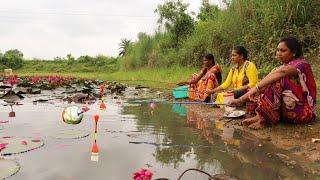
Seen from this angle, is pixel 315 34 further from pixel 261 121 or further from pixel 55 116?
pixel 55 116

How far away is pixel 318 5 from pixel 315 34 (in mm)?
848

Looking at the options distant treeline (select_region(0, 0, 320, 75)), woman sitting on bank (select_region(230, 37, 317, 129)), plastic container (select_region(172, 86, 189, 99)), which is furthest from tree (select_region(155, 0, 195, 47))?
woman sitting on bank (select_region(230, 37, 317, 129))

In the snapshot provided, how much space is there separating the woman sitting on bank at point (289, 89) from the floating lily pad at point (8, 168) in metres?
2.63

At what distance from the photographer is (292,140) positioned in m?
4.62

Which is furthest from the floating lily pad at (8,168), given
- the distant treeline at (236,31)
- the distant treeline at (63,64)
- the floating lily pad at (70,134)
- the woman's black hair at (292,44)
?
the distant treeline at (63,64)

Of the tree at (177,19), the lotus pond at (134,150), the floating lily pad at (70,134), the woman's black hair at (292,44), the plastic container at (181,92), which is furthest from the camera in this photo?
the tree at (177,19)

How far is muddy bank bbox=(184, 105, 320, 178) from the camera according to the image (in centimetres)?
380

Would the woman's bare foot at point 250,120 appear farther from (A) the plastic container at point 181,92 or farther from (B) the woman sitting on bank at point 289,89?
(A) the plastic container at point 181,92

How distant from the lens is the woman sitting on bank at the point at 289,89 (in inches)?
189

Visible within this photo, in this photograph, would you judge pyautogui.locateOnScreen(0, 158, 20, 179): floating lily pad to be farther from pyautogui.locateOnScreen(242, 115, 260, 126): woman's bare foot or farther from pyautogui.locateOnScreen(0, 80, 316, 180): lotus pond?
pyautogui.locateOnScreen(242, 115, 260, 126): woman's bare foot

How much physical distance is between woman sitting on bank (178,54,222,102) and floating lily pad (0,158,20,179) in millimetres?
4918

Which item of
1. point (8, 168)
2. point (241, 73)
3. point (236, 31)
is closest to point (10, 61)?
point (236, 31)

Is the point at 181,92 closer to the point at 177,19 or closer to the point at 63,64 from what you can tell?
the point at 177,19

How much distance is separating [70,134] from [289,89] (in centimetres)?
280
